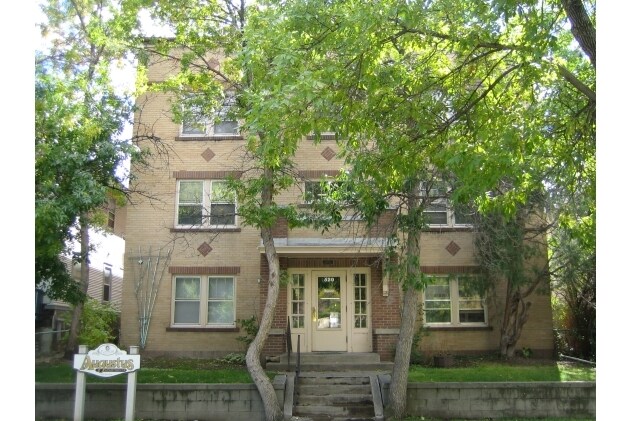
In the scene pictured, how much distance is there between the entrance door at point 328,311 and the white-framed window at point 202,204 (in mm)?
3260

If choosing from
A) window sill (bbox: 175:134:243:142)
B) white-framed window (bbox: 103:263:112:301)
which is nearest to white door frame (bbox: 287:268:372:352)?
window sill (bbox: 175:134:243:142)

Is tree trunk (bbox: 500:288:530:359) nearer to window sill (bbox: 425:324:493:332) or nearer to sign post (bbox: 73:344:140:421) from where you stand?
window sill (bbox: 425:324:493:332)

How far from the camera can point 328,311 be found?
57.2ft

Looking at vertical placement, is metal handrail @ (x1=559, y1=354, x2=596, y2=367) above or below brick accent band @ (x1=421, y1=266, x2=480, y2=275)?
below

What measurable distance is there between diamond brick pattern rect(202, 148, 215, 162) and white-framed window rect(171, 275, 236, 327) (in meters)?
3.68

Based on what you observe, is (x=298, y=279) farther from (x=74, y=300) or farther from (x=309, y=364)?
(x=74, y=300)

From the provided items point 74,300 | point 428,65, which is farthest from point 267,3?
point 74,300

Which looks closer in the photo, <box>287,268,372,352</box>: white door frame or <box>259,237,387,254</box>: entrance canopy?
<box>259,237,387,254</box>: entrance canopy

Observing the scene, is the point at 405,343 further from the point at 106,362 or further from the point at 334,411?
the point at 106,362

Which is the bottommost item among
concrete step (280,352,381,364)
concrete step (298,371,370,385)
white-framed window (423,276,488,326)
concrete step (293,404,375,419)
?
concrete step (293,404,375,419)

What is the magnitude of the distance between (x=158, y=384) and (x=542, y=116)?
350 inches

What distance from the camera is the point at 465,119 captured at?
32.7ft

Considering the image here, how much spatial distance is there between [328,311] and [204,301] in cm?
380

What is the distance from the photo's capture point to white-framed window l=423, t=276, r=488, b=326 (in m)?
18.1
